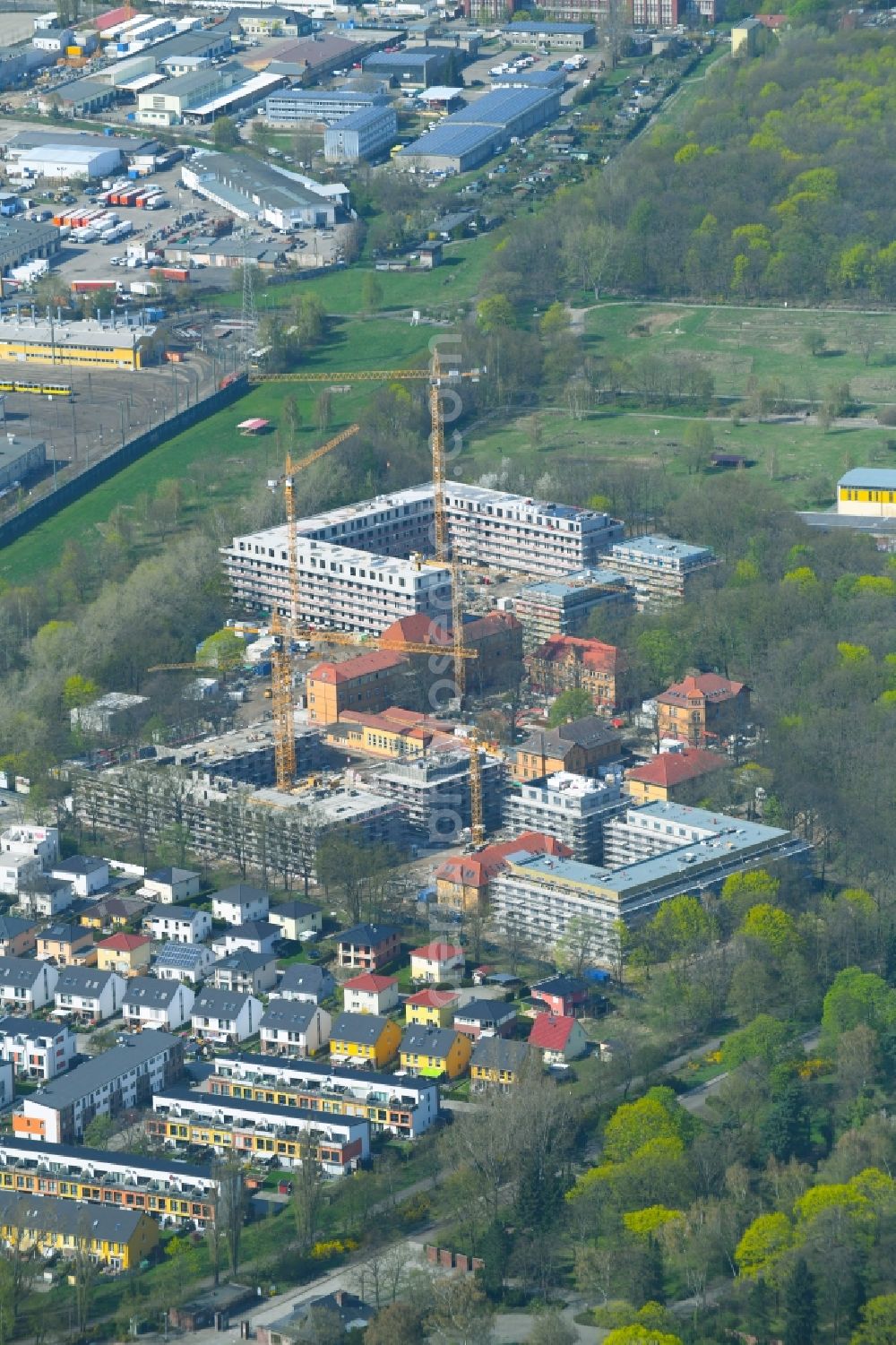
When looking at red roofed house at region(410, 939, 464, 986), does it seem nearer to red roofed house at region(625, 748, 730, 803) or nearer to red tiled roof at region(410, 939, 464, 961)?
red tiled roof at region(410, 939, 464, 961)

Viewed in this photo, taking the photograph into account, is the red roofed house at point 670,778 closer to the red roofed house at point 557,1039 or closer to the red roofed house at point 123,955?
the red roofed house at point 557,1039

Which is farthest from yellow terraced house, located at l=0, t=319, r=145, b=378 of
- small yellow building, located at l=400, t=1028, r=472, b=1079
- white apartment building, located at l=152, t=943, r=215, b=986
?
small yellow building, located at l=400, t=1028, r=472, b=1079

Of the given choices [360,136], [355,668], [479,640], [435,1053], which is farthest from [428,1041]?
[360,136]

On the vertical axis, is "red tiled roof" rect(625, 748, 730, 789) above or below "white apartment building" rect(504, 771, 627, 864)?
above

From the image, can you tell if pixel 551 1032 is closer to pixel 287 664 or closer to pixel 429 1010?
pixel 429 1010

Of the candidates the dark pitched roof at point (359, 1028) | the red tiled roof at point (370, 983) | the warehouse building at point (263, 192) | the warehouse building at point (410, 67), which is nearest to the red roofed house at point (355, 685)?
the red tiled roof at point (370, 983)

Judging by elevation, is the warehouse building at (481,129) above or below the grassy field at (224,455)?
above

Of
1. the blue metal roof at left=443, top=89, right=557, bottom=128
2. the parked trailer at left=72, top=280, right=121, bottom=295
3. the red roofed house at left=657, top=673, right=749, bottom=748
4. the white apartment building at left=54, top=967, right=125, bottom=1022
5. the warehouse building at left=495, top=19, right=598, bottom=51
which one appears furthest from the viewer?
the warehouse building at left=495, top=19, right=598, bottom=51
